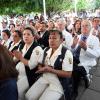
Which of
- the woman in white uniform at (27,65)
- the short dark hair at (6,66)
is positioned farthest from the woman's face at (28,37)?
the short dark hair at (6,66)

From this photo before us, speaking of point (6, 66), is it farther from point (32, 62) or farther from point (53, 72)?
point (32, 62)

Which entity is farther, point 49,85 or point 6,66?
point 49,85

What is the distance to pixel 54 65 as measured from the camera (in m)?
3.73

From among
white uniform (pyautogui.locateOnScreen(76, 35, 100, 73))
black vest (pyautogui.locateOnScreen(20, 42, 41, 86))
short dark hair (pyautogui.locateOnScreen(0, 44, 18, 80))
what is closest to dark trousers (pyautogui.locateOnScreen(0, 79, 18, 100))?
short dark hair (pyautogui.locateOnScreen(0, 44, 18, 80))

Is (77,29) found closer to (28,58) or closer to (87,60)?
(87,60)

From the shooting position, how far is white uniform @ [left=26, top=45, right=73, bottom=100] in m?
3.62

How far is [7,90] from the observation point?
2.12 meters

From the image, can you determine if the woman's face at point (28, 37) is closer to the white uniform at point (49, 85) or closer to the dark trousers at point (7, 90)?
the white uniform at point (49, 85)

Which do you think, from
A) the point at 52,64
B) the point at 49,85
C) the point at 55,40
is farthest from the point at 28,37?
the point at 49,85

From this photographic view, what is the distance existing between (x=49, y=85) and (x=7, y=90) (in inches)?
66.7

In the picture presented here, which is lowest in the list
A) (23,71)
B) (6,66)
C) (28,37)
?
(23,71)

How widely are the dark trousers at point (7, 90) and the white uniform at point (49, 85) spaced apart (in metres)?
1.43

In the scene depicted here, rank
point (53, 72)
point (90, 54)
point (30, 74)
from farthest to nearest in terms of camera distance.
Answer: point (90, 54), point (30, 74), point (53, 72)

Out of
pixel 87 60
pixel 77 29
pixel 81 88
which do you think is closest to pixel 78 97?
pixel 81 88
